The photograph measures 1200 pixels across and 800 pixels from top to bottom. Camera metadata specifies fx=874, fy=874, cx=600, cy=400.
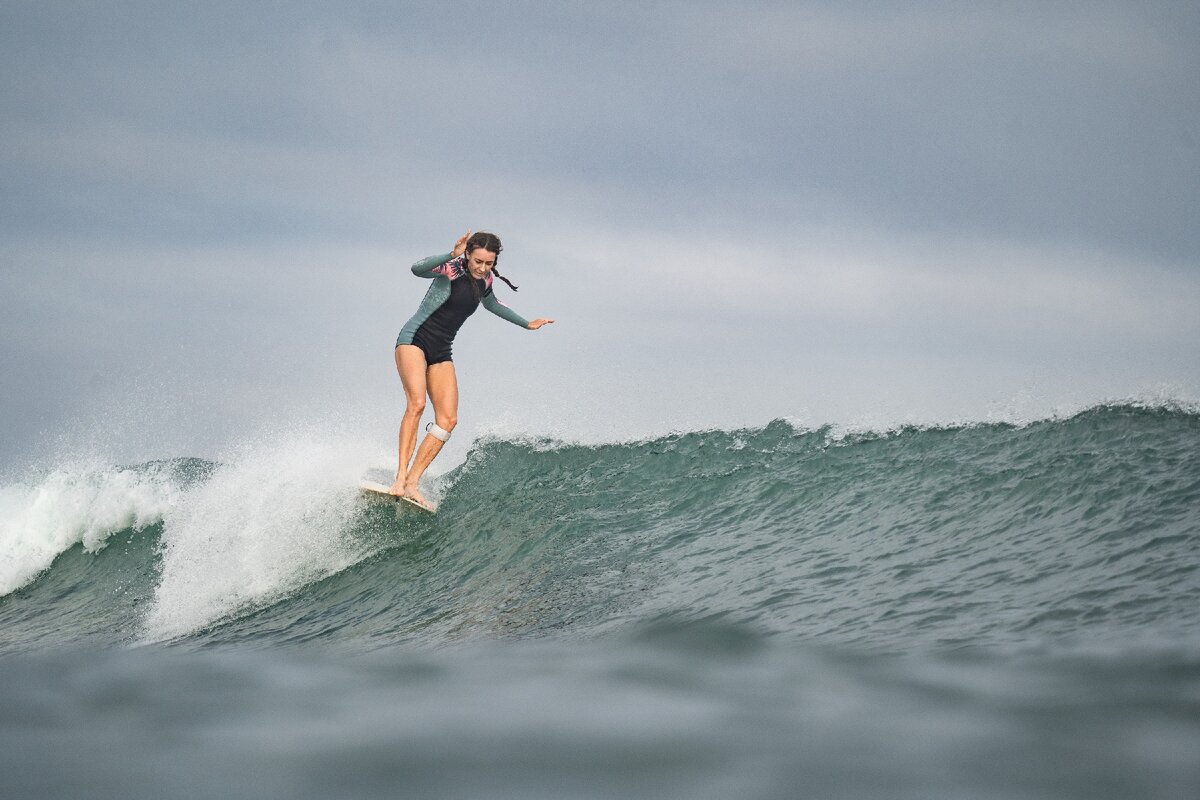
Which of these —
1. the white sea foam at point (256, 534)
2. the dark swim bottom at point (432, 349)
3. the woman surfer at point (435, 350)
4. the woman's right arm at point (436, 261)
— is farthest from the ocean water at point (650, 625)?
the woman's right arm at point (436, 261)

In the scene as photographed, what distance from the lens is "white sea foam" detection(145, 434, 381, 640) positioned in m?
6.56

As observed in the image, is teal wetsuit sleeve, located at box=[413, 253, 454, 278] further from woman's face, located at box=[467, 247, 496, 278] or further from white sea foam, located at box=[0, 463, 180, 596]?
white sea foam, located at box=[0, 463, 180, 596]

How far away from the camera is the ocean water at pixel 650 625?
2.37 m

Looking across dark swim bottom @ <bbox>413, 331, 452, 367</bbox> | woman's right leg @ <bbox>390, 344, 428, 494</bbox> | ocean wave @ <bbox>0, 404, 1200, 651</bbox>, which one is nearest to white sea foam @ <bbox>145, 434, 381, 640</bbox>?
ocean wave @ <bbox>0, 404, 1200, 651</bbox>

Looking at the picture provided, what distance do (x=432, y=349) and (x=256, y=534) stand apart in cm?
209

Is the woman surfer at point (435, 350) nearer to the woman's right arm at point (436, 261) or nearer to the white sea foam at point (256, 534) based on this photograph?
the woman's right arm at point (436, 261)


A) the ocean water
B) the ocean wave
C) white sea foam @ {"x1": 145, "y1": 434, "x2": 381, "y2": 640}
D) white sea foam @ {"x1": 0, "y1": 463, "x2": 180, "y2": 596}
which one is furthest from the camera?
white sea foam @ {"x1": 0, "y1": 463, "x2": 180, "y2": 596}

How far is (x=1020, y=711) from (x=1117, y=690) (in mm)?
376

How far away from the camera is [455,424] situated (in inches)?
293

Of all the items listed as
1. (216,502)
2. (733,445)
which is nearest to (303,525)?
(216,502)

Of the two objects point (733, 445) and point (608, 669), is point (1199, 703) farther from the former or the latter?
point (733, 445)

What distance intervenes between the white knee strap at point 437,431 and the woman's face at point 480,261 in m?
1.31

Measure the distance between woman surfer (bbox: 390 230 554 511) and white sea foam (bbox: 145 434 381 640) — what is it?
0.74 meters

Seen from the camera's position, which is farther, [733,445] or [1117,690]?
[733,445]
